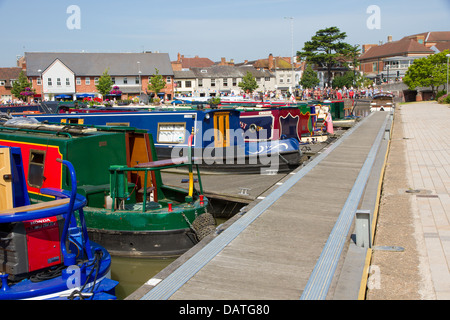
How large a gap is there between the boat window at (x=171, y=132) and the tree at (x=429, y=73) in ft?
182

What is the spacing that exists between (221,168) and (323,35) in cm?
6889

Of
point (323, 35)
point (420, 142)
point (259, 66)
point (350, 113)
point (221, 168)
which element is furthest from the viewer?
point (259, 66)

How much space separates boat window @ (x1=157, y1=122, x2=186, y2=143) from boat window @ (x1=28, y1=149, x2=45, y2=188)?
7545 millimetres

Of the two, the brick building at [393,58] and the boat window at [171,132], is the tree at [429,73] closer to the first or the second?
the brick building at [393,58]

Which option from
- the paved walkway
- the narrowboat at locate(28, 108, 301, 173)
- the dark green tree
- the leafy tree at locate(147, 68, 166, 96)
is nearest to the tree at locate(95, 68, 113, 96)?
the leafy tree at locate(147, 68, 166, 96)

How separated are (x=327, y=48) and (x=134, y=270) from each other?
7667cm

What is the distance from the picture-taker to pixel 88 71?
2763 inches

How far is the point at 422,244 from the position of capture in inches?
305

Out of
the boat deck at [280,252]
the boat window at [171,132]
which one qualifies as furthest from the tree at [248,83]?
the boat deck at [280,252]

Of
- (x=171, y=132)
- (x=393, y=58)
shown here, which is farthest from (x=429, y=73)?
(x=171, y=132)

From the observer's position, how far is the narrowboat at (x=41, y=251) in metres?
6.27

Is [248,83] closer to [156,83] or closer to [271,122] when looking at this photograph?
[156,83]

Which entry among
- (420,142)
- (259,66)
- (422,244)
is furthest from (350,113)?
(259,66)
